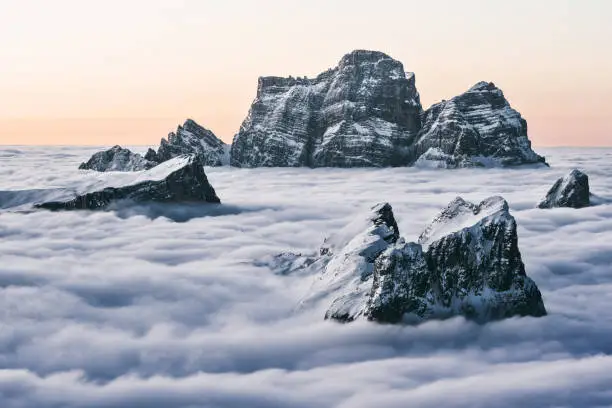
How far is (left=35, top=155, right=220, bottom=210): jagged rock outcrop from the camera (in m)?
77.2

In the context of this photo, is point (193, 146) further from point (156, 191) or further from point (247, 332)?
point (247, 332)

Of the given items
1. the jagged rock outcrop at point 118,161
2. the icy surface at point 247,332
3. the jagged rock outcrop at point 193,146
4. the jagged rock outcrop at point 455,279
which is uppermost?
the jagged rock outcrop at point 193,146

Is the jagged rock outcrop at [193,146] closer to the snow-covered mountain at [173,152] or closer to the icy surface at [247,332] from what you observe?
the snow-covered mountain at [173,152]

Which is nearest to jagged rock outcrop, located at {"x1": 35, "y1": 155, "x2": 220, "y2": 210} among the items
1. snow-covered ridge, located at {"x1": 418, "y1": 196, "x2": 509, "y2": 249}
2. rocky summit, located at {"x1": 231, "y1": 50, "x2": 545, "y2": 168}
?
snow-covered ridge, located at {"x1": 418, "y1": 196, "x2": 509, "y2": 249}

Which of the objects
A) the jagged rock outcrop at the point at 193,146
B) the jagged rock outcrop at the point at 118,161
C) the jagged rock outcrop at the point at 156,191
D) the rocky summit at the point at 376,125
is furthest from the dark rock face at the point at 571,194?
the jagged rock outcrop at the point at 193,146

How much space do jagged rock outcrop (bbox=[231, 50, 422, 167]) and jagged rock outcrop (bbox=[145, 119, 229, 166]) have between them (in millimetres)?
4895

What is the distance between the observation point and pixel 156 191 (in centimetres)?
7738

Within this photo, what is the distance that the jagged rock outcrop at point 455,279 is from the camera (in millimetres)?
33125

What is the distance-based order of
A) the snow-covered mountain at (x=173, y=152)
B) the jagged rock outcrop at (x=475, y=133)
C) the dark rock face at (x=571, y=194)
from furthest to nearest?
the jagged rock outcrop at (x=475, y=133) → the snow-covered mountain at (x=173, y=152) → the dark rock face at (x=571, y=194)

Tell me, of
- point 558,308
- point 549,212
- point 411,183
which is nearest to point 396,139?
point 411,183

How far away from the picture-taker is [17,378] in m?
29.8

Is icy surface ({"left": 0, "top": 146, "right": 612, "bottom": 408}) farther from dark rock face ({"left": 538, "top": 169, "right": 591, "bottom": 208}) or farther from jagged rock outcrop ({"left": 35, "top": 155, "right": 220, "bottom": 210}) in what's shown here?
jagged rock outcrop ({"left": 35, "top": 155, "right": 220, "bottom": 210})

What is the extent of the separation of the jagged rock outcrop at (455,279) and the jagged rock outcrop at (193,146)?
8803 cm

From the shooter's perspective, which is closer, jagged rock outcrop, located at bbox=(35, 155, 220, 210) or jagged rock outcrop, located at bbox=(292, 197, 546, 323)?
jagged rock outcrop, located at bbox=(292, 197, 546, 323)
